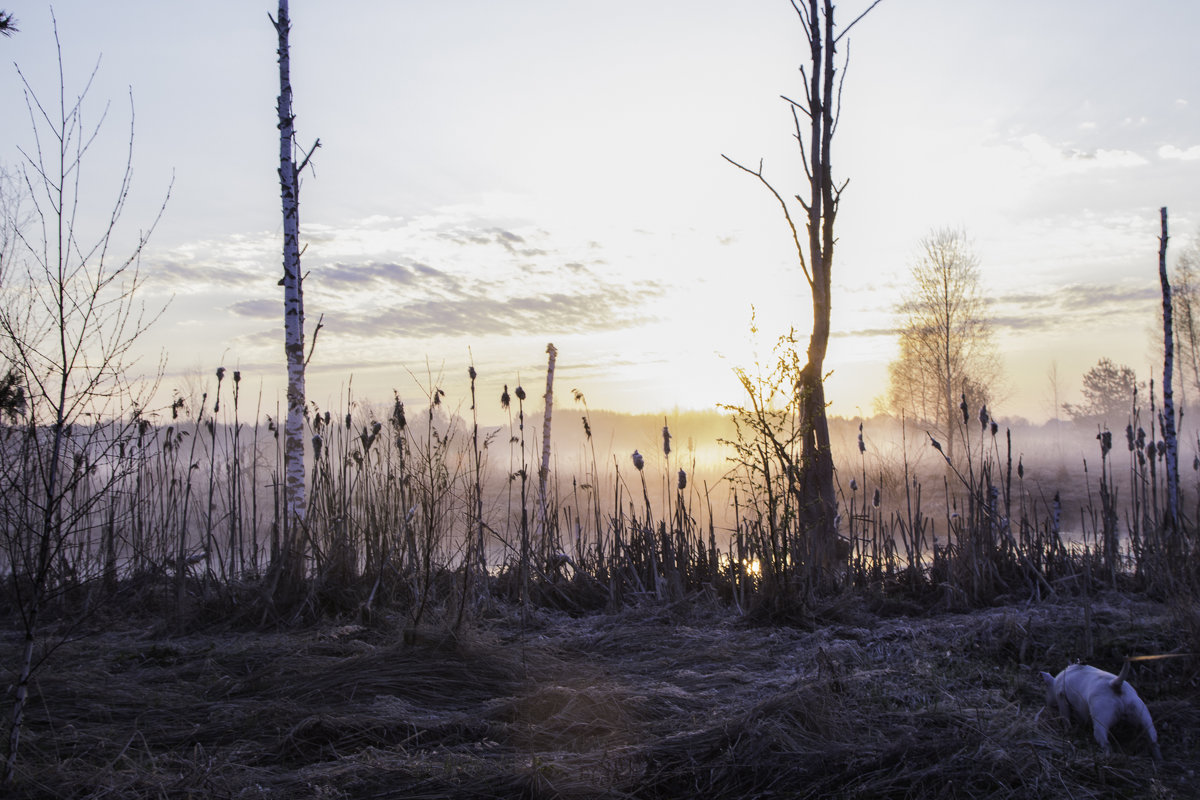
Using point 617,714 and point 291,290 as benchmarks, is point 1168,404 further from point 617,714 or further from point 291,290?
point 291,290

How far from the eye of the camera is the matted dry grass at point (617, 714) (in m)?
2.54

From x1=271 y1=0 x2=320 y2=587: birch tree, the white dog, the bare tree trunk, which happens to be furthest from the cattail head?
the bare tree trunk

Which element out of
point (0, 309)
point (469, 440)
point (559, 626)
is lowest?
point (559, 626)

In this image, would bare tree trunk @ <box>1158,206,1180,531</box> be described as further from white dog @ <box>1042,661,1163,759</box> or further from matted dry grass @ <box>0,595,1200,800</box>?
white dog @ <box>1042,661,1163,759</box>

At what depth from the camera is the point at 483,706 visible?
3438 mm

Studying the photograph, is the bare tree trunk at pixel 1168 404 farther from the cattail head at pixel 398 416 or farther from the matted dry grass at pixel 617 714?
the cattail head at pixel 398 416

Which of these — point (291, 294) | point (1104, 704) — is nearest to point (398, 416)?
point (291, 294)

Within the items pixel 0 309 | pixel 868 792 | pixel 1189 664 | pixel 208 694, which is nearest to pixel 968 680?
pixel 1189 664

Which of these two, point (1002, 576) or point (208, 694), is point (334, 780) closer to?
point (208, 694)

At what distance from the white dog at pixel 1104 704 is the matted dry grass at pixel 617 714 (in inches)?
2.8

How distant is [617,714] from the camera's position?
3.24 m

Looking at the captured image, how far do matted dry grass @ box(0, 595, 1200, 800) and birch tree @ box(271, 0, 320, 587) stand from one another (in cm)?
201

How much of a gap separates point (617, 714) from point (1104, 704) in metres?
1.89

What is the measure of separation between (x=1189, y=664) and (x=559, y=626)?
11.6 ft
